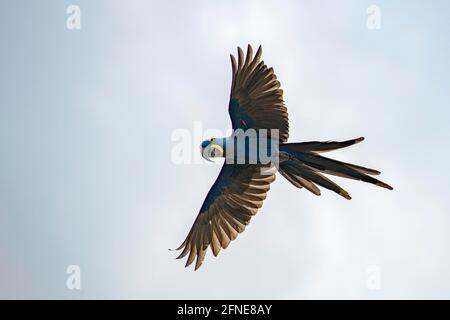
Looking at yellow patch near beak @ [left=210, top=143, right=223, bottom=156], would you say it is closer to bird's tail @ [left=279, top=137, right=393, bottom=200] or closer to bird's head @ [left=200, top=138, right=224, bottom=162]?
bird's head @ [left=200, top=138, right=224, bottom=162]

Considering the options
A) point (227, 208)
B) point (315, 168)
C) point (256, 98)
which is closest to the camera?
point (315, 168)

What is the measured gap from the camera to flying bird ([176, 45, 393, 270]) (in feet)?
42.9

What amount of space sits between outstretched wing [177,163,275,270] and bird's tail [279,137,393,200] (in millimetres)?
840

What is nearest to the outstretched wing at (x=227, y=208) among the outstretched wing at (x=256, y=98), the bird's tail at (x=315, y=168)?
the bird's tail at (x=315, y=168)

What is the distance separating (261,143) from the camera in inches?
543

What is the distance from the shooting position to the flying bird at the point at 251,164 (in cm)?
1307

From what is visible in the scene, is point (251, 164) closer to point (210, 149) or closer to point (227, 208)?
point (210, 149)

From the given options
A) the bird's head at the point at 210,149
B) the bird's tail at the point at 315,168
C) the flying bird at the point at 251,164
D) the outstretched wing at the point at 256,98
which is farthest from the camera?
the bird's head at the point at 210,149

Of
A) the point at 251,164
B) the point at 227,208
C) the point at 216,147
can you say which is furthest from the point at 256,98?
the point at 227,208

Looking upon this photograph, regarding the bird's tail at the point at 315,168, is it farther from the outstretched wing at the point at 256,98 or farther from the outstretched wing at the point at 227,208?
the outstretched wing at the point at 227,208

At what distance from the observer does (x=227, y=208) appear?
14781mm

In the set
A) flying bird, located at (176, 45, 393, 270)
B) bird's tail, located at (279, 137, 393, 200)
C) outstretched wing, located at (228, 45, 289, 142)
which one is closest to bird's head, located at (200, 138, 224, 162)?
flying bird, located at (176, 45, 393, 270)

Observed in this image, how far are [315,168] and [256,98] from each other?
1.75 metres
